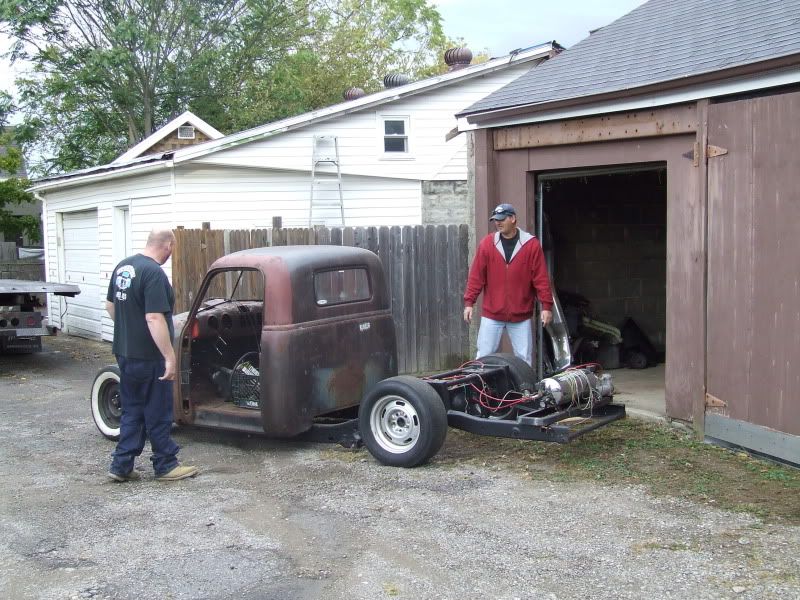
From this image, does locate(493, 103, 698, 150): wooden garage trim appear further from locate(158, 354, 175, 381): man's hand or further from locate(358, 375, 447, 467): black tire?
locate(158, 354, 175, 381): man's hand

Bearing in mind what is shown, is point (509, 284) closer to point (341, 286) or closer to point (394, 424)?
point (341, 286)

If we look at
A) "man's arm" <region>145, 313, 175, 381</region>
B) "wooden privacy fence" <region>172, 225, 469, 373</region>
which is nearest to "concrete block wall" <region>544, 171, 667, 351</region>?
"wooden privacy fence" <region>172, 225, 469, 373</region>

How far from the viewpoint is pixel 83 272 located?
56.9 ft

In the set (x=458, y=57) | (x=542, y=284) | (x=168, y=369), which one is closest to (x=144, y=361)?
(x=168, y=369)

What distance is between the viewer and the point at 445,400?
688cm

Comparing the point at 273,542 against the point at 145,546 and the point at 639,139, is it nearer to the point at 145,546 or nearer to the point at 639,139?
the point at 145,546

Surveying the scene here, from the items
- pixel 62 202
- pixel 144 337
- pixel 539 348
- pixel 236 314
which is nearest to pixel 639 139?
pixel 539 348

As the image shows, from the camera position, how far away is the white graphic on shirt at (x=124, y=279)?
6.47m

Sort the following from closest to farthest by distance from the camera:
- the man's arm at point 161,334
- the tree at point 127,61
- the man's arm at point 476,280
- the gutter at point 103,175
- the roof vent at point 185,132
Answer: the man's arm at point 161,334 → the man's arm at point 476,280 → the gutter at point 103,175 → the roof vent at point 185,132 → the tree at point 127,61

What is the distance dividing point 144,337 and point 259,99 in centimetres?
2341

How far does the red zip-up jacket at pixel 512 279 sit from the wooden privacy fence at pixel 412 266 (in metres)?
2.87

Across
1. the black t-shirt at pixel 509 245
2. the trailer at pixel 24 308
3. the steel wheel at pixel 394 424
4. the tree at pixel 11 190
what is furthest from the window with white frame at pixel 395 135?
the tree at pixel 11 190

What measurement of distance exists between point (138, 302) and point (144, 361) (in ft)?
1.38

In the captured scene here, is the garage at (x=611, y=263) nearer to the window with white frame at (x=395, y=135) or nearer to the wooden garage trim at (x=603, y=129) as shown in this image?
the wooden garage trim at (x=603, y=129)
